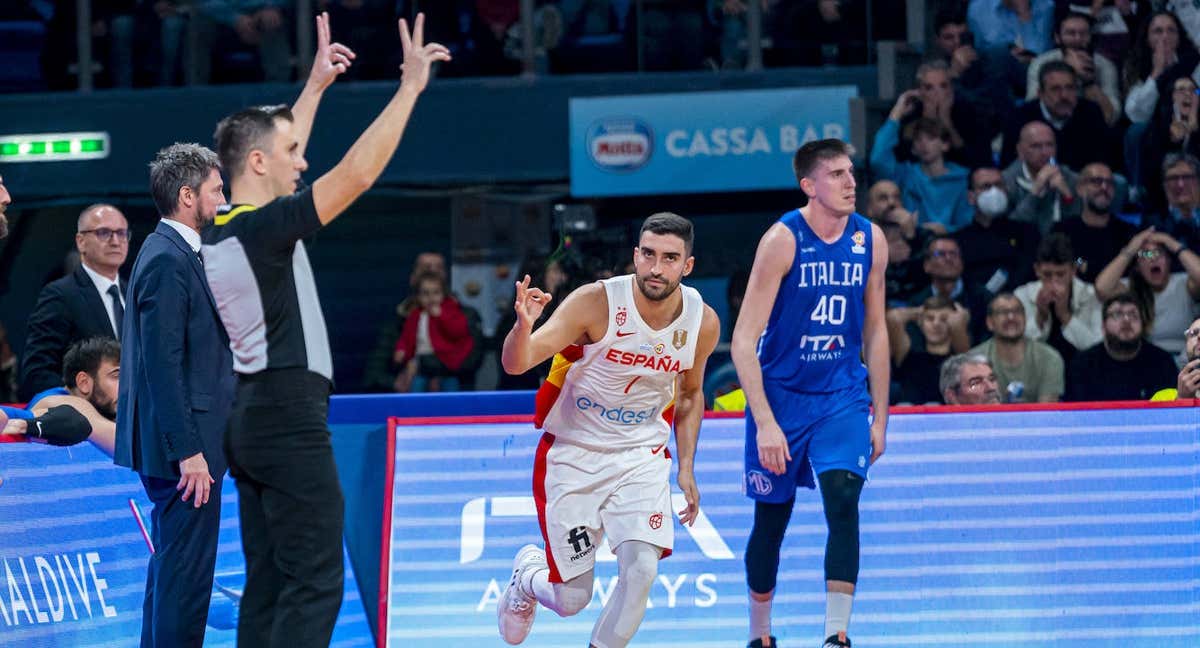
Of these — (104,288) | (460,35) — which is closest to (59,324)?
(104,288)

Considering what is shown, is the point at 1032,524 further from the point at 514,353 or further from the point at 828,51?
the point at 828,51

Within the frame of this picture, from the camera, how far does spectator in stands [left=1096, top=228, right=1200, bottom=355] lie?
1015 centimetres

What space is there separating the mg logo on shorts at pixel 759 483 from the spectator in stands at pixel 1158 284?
4.22 meters

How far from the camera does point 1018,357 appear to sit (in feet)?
31.6

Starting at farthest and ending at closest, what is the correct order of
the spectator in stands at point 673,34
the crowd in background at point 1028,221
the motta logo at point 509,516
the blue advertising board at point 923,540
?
the spectator in stands at point 673,34 < the crowd in background at point 1028,221 < the motta logo at point 509,516 < the blue advertising board at point 923,540

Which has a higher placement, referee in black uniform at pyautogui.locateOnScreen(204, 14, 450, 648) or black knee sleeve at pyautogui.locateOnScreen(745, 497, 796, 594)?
referee in black uniform at pyautogui.locateOnScreen(204, 14, 450, 648)

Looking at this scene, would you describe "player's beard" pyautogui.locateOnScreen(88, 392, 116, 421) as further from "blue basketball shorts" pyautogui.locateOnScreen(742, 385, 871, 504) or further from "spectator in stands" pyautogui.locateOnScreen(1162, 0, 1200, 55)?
"spectator in stands" pyautogui.locateOnScreen(1162, 0, 1200, 55)

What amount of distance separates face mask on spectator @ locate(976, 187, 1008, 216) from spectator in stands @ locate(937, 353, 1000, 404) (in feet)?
8.10

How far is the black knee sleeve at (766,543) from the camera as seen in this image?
6848 millimetres

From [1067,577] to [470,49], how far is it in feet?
24.7

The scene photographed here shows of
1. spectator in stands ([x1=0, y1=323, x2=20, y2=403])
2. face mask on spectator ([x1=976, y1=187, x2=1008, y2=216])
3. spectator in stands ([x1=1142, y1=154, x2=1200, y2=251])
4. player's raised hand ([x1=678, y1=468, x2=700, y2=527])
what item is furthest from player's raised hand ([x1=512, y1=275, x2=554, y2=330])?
spectator in stands ([x1=0, y1=323, x2=20, y2=403])

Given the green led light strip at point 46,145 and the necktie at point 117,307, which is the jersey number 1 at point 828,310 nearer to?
the necktie at point 117,307

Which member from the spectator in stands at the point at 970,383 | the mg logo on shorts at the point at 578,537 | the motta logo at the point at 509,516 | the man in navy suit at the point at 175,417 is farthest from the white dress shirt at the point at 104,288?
the spectator in stands at the point at 970,383

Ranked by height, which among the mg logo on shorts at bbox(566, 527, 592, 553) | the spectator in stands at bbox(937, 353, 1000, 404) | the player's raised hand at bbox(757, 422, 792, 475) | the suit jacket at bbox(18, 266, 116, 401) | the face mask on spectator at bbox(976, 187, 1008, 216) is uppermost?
the face mask on spectator at bbox(976, 187, 1008, 216)
